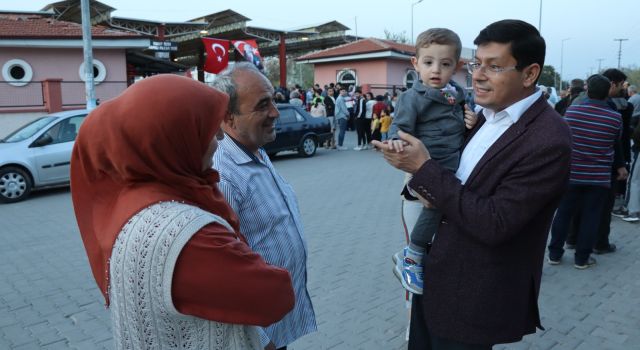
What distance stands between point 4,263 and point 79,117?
4.76 m

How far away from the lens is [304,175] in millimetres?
11461

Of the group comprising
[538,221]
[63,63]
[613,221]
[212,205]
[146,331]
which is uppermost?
[63,63]

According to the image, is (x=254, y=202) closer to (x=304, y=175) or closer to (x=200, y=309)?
(x=200, y=309)

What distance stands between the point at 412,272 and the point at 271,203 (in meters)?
0.79

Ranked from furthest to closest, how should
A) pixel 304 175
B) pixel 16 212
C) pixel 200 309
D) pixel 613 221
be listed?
1. pixel 304 175
2. pixel 16 212
3. pixel 613 221
4. pixel 200 309

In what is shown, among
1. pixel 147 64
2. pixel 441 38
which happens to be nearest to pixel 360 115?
pixel 441 38

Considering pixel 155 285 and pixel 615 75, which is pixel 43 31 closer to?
pixel 615 75

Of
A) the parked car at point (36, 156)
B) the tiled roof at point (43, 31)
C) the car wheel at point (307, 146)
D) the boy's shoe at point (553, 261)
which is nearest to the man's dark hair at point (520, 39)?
the boy's shoe at point (553, 261)

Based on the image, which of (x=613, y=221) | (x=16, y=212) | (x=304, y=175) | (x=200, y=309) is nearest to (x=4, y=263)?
(x=16, y=212)

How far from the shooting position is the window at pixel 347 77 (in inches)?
1153

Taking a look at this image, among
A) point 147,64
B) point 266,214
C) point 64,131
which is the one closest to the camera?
point 266,214

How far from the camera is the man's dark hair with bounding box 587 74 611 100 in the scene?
16.7ft

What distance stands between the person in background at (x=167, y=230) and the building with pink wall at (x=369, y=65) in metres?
24.6

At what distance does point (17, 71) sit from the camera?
1783 centimetres
